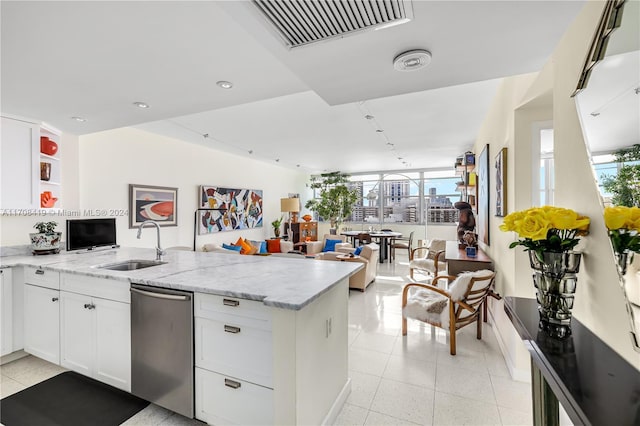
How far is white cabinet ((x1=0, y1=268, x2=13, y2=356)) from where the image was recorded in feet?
8.22

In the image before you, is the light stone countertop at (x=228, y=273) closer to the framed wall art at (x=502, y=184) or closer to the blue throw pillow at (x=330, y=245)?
the framed wall art at (x=502, y=184)

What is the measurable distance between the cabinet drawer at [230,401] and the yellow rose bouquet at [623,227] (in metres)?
1.63

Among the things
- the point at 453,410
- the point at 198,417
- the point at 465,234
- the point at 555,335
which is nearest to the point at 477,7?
the point at 555,335

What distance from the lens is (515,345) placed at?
93.6 inches

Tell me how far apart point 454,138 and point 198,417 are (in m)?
5.64

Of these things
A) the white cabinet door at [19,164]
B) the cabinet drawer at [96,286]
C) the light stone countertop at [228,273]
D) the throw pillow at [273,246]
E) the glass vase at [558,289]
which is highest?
the white cabinet door at [19,164]

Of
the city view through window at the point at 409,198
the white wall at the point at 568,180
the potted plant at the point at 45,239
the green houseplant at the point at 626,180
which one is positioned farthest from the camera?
the city view through window at the point at 409,198

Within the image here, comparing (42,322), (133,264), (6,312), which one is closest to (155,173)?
(133,264)

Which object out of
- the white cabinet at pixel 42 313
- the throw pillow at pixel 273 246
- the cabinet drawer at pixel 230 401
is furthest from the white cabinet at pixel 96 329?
the throw pillow at pixel 273 246

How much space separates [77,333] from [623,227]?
10.8 feet

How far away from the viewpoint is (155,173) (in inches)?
193

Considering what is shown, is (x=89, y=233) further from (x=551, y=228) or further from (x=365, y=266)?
(x=551, y=228)

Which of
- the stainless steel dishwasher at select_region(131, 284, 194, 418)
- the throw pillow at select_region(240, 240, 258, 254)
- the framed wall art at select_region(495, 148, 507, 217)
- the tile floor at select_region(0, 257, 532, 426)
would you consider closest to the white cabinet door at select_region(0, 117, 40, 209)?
the tile floor at select_region(0, 257, 532, 426)

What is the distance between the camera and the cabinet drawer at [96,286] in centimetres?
199
